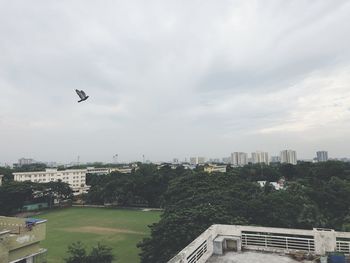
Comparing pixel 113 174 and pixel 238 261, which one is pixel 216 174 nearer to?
pixel 238 261

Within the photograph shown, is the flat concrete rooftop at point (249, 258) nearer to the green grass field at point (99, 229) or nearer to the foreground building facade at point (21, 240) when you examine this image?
the foreground building facade at point (21, 240)

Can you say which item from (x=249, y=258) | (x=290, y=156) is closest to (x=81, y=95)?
(x=249, y=258)

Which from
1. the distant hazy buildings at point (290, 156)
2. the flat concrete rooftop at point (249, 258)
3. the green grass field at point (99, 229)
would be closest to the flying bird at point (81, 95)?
the flat concrete rooftop at point (249, 258)

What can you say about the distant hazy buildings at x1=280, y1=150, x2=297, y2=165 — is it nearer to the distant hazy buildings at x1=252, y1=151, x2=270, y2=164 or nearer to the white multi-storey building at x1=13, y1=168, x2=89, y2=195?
the distant hazy buildings at x1=252, y1=151, x2=270, y2=164

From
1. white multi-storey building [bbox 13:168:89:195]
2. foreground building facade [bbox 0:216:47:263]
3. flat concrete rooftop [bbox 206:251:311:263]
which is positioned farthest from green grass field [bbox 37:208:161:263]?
white multi-storey building [bbox 13:168:89:195]

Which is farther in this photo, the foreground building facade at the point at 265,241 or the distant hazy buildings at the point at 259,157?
the distant hazy buildings at the point at 259,157

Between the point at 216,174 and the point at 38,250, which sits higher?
the point at 216,174

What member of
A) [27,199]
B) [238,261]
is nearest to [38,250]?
[238,261]
